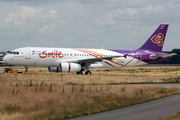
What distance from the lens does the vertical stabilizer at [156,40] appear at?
47969mm

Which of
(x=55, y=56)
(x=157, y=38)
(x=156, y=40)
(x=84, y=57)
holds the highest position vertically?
(x=157, y=38)

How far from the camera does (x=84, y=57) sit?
A: 42469 millimetres

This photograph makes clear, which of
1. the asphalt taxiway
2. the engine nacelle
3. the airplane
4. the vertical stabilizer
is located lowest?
the asphalt taxiway

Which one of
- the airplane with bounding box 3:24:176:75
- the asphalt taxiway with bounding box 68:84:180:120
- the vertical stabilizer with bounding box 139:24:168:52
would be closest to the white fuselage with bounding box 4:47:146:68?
the airplane with bounding box 3:24:176:75

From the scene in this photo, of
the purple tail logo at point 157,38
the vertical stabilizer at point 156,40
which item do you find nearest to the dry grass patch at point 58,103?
the vertical stabilizer at point 156,40

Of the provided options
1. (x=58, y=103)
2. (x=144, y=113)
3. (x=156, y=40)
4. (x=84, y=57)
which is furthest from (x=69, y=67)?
(x=144, y=113)

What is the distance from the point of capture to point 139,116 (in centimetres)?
1242

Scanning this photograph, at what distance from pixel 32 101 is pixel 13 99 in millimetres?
1344

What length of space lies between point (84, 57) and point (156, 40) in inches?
573

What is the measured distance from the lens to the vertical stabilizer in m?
48.0

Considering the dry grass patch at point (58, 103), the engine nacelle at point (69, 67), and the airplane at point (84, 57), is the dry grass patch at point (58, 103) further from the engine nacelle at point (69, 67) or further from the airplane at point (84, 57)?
the airplane at point (84, 57)

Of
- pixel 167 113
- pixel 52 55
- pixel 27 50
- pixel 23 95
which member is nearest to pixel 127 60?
pixel 52 55

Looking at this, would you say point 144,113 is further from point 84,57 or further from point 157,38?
point 157,38

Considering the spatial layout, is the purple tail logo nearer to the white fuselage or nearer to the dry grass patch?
the white fuselage
